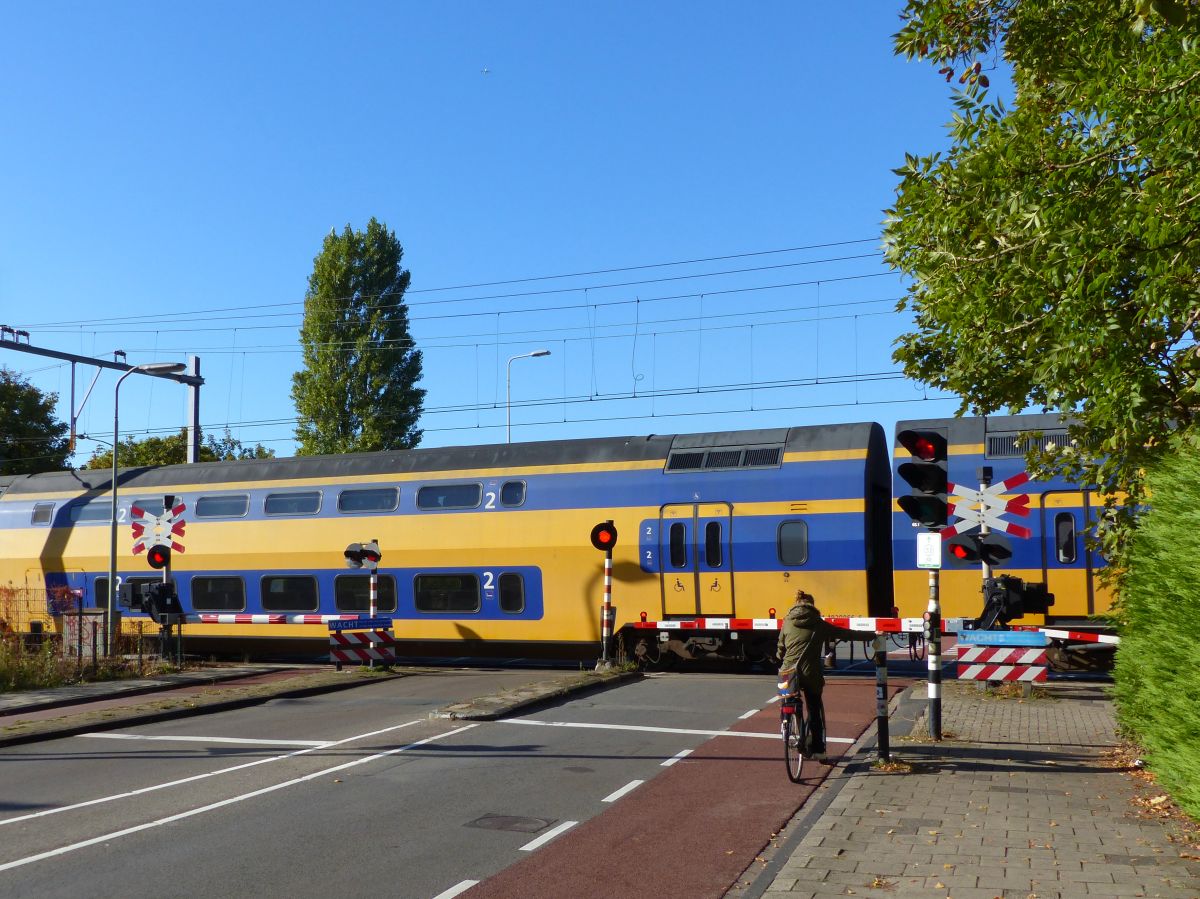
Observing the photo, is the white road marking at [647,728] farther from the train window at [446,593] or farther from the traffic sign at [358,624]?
the traffic sign at [358,624]

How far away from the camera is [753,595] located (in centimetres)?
1925

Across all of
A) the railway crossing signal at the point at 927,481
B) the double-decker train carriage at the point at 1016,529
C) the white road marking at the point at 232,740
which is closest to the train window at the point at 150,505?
the white road marking at the point at 232,740

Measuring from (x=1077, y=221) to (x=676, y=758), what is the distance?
649cm

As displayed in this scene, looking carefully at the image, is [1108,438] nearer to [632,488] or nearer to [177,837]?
[177,837]

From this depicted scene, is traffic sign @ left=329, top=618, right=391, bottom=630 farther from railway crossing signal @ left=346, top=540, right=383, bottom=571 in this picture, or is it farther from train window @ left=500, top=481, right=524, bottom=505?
train window @ left=500, top=481, right=524, bottom=505

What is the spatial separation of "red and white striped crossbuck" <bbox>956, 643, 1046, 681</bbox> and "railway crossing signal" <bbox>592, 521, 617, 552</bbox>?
7464 mm

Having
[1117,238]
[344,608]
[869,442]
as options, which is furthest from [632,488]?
[1117,238]

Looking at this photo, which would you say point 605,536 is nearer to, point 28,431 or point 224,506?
point 224,506

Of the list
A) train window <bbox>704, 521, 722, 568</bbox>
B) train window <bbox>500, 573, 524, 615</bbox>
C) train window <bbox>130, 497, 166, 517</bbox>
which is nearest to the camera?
train window <bbox>704, 521, 722, 568</bbox>

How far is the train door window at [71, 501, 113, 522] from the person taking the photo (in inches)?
1043

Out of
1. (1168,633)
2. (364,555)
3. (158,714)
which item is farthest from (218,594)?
(1168,633)

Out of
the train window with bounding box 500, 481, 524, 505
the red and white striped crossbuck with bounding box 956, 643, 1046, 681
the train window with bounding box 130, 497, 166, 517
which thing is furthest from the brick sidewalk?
the train window with bounding box 130, 497, 166, 517

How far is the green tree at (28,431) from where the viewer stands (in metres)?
52.2

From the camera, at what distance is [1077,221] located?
9539 millimetres
